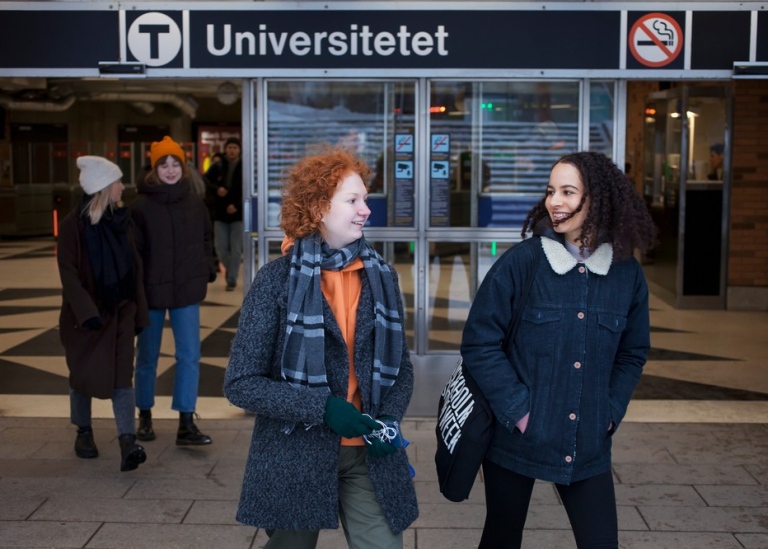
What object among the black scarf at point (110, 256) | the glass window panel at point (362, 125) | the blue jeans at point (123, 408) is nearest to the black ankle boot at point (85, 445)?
the blue jeans at point (123, 408)

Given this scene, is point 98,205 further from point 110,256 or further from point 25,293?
point 25,293

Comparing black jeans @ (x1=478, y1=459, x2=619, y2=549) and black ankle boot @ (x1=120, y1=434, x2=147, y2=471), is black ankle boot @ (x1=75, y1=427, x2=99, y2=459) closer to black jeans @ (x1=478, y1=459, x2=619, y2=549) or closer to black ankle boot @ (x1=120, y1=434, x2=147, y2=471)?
black ankle boot @ (x1=120, y1=434, x2=147, y2=471)

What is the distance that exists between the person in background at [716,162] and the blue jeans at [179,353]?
23.4ft

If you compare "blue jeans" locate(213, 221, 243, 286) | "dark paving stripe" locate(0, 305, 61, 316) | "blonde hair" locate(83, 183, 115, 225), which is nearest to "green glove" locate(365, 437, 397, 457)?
"blonde hair" locate(83, 183, 115, 225)

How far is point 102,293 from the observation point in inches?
211

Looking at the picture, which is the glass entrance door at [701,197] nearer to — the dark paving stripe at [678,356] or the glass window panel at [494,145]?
the dark paving stripe at [678,356]

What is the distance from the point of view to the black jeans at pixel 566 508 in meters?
3.23

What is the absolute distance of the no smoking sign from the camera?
20.0 ft

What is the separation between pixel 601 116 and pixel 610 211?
332 centimetres

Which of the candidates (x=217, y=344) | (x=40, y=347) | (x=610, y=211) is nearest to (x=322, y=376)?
Result: (x=610, y=211)

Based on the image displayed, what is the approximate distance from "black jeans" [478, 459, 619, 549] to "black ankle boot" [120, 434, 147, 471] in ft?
8.03

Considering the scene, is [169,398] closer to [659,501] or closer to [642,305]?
[659,501]

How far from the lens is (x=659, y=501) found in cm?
502

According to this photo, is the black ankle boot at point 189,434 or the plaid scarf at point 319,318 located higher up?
the plaid scarf at point 319,318
